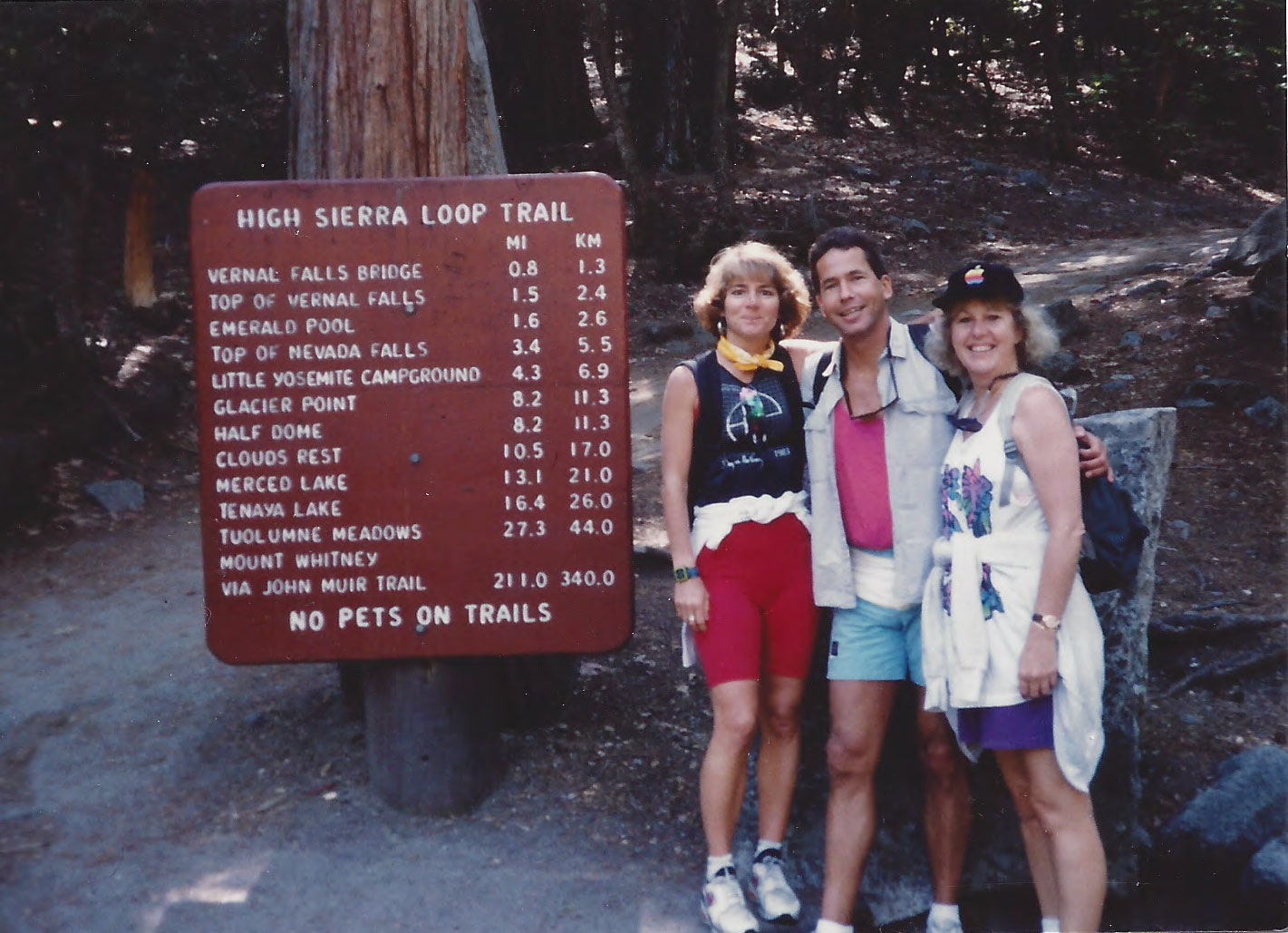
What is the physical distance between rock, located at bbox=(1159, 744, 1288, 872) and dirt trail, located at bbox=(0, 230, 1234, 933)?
1.73 metres

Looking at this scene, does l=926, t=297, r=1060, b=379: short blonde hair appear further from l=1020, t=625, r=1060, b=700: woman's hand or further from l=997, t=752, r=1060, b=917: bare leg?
Answer: l=997, t=752, r=1060, b=917: bare leg

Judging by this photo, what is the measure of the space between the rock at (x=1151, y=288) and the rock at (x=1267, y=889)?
8809 millimetres

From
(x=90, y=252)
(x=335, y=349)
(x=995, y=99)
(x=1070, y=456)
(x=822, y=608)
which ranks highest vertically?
(x=995, y=99)

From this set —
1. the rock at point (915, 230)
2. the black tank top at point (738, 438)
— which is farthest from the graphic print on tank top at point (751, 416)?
the rock at point (915, 230)

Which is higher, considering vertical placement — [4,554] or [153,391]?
[153,391]

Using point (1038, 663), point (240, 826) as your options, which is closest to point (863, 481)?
point (1038, 663)

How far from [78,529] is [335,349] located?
5686mm

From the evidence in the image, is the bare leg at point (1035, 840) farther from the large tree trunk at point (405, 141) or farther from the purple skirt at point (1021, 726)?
the large tree trunk at point (405, 141)

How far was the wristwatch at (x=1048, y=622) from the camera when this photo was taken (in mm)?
3096

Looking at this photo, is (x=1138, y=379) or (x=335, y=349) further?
(x=1138, y=379)

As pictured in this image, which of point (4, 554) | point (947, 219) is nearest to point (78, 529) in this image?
point (4, 554)

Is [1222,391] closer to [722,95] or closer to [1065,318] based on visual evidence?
[1065,318]

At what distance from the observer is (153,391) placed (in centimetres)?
1056

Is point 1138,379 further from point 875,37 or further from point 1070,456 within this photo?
point 875,37
